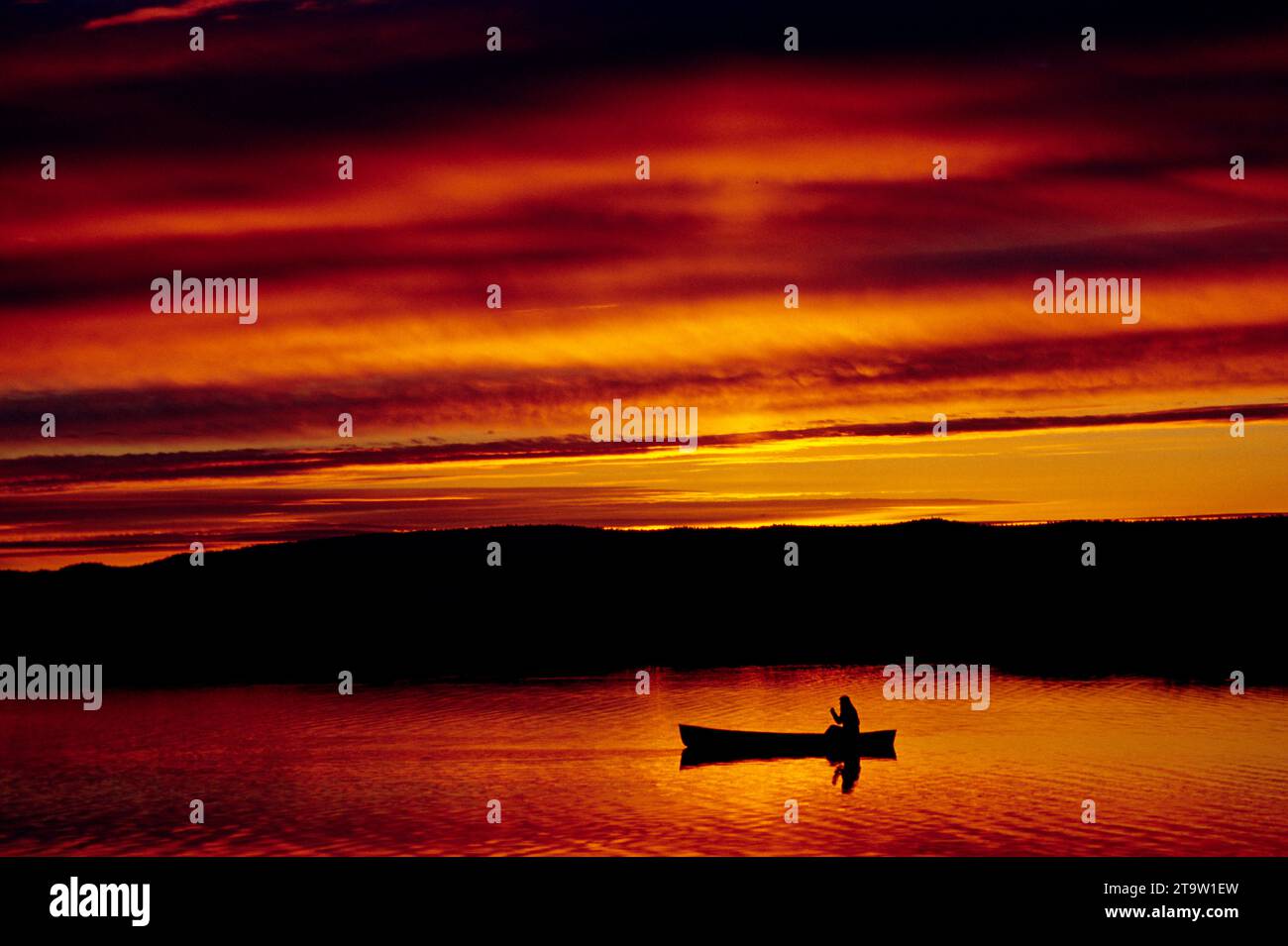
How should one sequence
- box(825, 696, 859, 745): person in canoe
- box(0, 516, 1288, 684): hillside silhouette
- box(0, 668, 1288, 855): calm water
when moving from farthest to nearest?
box(0, 516, 1288, 684): hillside silhouette → box(825, 696, 859, 745): person in canoe → box(0, 668, 1288, 855): calm water

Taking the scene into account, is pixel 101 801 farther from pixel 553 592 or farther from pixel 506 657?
pixel 553 592

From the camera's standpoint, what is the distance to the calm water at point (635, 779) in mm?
32688

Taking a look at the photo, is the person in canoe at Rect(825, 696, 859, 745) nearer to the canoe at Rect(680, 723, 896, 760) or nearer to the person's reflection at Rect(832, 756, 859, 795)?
the canoe at Rect(680, 723, 896, 760)

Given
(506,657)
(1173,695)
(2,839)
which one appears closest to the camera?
(2,839)

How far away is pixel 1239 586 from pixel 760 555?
4914 centimetres

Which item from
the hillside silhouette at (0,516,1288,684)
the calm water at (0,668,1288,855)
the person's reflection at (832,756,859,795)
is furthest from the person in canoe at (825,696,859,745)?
the hillside silhouette at (0,516,1288,684)

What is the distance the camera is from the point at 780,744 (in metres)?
44.0

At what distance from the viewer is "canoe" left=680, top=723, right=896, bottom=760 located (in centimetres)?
4262

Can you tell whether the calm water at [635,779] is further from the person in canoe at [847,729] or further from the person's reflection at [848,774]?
the person in canoe at [847,729]

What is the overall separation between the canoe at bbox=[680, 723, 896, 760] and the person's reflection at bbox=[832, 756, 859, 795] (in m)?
0.22

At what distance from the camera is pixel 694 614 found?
457 feet

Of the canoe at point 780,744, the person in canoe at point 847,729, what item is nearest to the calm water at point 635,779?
the canoe at point 780,744
